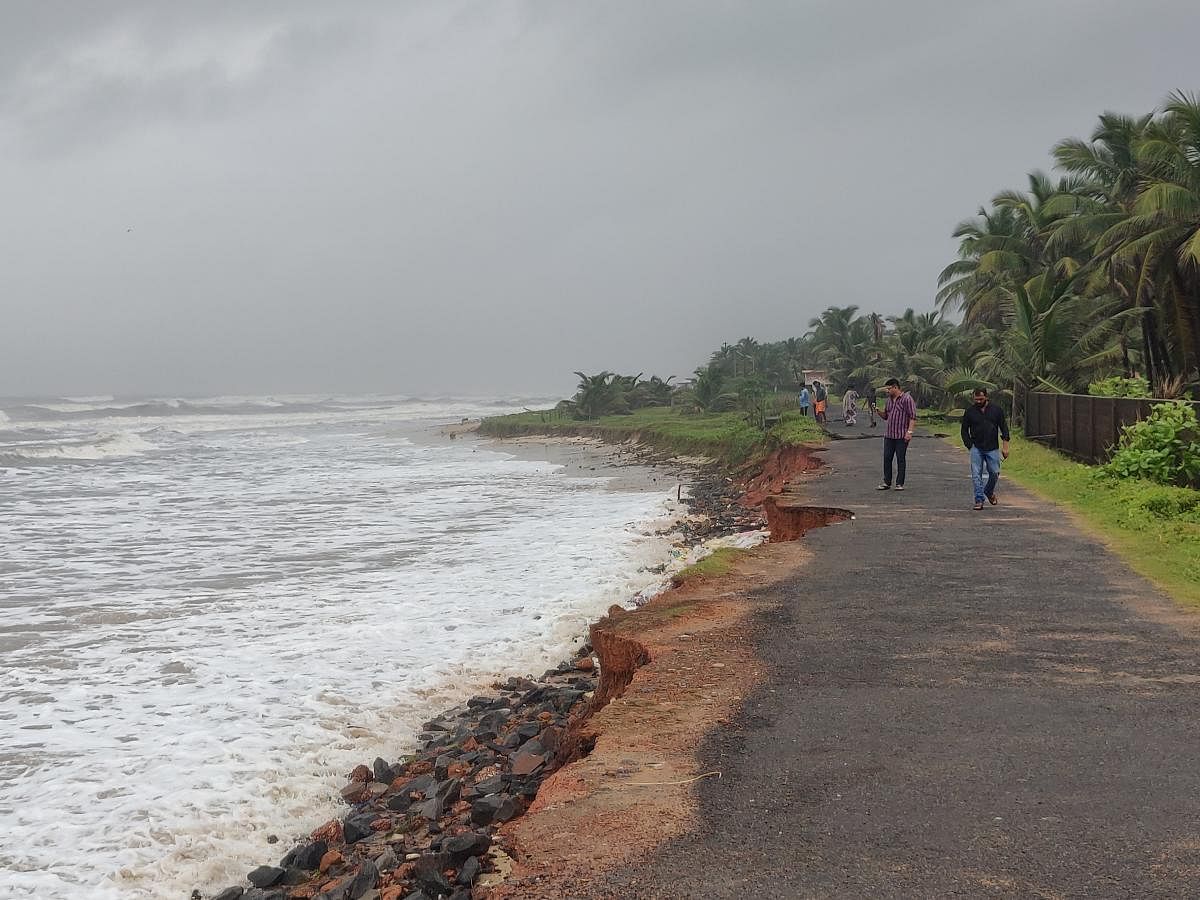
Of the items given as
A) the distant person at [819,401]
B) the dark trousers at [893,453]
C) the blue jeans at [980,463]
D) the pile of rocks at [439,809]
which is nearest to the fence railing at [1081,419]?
the blue jeans at [980,463]

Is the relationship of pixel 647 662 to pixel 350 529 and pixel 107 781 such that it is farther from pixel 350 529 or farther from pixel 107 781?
pixel 350 529

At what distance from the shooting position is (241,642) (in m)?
8.92

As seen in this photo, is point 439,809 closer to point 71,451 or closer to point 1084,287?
point 1084,287

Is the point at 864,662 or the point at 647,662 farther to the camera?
the point at 647,662

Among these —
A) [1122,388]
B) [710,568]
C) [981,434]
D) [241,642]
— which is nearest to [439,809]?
[710,568]

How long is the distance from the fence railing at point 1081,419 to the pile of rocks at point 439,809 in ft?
38.4

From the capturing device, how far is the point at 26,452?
1508 inches

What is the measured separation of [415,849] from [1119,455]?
13.2 meters

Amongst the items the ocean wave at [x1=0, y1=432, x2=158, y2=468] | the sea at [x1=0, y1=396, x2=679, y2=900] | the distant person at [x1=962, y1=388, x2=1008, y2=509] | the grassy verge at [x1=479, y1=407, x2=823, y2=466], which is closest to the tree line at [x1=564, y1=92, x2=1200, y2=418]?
the grassy verge at [x1=479, y1=407, x2=823, y2=466]

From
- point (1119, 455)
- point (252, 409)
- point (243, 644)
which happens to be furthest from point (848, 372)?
point (252, 409)

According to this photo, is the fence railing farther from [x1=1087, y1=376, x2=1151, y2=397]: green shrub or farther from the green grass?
the green grass

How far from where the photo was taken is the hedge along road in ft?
11.0

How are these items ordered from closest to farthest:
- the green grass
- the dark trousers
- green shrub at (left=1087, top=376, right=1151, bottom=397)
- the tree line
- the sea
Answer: the sea < the green grass < the dark trousers < green shrub at (left=1087, top=376, right=1151, bottom=397) < the tree line

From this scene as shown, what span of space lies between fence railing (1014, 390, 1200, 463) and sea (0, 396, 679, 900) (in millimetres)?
7997
